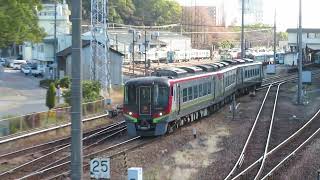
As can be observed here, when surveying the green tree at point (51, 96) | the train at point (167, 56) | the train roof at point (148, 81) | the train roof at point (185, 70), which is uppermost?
the train at point (167, 56)

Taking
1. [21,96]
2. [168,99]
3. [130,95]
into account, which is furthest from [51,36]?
[168,99]

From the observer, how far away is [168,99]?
22891 mm

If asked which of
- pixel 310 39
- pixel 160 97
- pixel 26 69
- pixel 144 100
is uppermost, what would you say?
pixel 310 39

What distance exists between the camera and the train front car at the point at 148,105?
22.8 meters

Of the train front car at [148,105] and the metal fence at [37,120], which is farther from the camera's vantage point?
the metal fence at [37,120]

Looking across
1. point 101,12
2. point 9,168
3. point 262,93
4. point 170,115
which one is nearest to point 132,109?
point 170,115

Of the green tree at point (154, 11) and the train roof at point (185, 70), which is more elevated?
the green tree at point (154, 11)

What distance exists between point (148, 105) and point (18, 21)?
19.4 ft

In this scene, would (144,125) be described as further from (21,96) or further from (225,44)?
(225,44)

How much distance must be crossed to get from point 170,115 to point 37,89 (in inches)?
1308

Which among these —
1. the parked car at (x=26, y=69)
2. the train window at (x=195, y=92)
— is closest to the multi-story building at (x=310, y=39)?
the parked car at (x=26, y=69)

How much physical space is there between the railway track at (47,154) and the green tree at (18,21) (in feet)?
14.1

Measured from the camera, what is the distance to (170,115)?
2323cm

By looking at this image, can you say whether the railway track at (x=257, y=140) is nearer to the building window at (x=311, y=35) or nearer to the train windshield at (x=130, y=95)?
the train windshield at (x=130, y=95)
